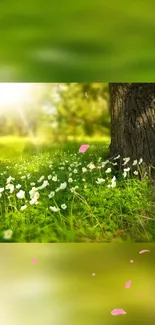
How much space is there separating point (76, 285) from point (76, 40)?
647 millimetres

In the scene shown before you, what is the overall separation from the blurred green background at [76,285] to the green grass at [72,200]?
132 millimetres

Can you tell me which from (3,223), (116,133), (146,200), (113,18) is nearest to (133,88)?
(116,133)

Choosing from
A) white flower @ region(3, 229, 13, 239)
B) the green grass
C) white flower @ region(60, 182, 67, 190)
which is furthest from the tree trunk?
white flower @ region(3, 229, 13, 239)

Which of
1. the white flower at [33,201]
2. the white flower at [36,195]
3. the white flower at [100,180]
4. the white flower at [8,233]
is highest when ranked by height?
the white flower at [100,180]

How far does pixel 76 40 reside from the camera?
4.36 ft

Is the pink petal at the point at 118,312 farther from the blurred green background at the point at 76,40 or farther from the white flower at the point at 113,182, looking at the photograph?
the white flower at the point at 113,182

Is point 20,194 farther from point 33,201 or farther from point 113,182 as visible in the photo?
point 113,182

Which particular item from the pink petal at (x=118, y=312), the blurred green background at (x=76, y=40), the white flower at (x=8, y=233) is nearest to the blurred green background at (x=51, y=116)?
the white flower at (x=8, y=233)

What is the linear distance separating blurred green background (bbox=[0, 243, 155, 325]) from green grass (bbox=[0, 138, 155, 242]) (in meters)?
0.13

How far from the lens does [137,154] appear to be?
6.14ft

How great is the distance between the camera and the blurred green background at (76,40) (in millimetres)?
1308

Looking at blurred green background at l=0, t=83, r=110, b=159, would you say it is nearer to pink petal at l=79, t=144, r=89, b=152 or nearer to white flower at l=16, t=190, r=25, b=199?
pink petal at l=79, t=144, r=89, b=152

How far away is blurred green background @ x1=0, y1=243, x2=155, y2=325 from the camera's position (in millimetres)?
1141

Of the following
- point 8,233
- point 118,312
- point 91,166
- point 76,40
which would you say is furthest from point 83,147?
point 118,312
